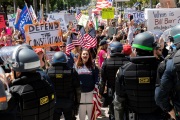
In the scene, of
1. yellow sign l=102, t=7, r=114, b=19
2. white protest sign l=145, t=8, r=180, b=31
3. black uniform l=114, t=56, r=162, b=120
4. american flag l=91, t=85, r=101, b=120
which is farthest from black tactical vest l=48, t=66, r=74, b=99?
yellow sign l=102, t=7, r=114, b=19

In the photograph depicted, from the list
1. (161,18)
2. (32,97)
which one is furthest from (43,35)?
(32,97)

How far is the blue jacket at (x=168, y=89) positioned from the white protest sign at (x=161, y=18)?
4.91 meters

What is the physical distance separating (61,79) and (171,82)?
234 centimetres

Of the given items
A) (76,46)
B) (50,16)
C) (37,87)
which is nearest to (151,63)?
(37,87)

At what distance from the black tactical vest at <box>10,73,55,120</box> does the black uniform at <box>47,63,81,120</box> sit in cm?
187

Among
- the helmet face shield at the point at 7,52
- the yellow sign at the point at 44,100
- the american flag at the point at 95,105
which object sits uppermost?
the helmet face shield at the point at 7,52

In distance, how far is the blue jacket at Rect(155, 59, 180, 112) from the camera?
364cm

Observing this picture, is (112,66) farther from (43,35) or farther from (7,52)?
(7,52)

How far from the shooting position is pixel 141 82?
14.1ft

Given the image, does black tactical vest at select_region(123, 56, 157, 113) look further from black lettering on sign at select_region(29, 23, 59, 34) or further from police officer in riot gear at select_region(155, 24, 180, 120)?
black lettering on sign at select_region(29, 23, 59, 34)

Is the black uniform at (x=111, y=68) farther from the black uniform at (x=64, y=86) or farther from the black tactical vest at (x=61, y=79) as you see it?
the black tactical vest at (x=61, y=79)

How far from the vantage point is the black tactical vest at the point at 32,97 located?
132 inches

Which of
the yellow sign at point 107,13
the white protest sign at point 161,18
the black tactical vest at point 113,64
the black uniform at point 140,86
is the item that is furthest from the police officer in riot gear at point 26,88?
the yellow sign at point 107,13

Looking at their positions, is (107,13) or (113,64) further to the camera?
(107,13)
